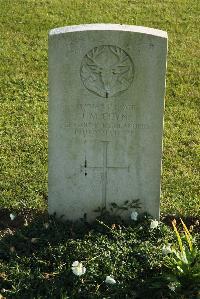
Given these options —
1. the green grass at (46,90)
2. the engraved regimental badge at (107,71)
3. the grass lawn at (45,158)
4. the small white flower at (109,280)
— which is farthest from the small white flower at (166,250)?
the engraved regimental badge at (107,71)

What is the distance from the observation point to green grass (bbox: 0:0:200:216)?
623cm

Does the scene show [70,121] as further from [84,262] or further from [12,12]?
[12,12]

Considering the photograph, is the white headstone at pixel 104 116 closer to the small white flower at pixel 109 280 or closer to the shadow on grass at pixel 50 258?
the shadow on grass at pixel 50 258

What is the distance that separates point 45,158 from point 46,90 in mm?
1762

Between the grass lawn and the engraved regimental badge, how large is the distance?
1.25 m

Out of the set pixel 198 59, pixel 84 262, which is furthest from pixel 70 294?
pixel 198 59

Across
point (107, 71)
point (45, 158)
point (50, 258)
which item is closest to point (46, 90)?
point (45, 158)

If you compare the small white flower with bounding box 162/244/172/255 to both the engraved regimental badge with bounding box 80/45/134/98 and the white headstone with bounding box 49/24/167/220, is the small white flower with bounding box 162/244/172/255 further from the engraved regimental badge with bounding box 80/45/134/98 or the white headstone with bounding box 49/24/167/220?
the engraved regimental badge with bounding box 80/45/134/98

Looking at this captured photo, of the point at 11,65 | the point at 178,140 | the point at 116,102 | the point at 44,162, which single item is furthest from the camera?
the point at 11,65

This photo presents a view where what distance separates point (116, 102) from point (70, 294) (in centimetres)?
158

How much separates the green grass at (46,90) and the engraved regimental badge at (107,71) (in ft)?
5.17

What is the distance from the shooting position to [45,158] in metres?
6.69

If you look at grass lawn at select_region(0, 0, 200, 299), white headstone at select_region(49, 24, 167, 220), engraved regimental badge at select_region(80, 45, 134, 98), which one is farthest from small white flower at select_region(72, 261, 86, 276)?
engraved regimental badge at select_region(80, 45, 134, 98)

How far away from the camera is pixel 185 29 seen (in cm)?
1016
